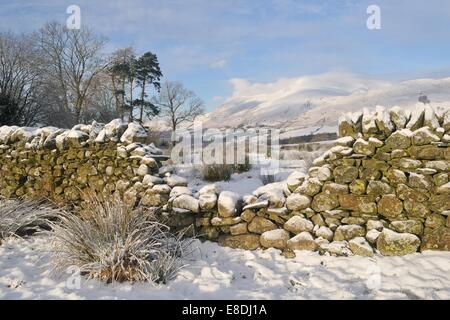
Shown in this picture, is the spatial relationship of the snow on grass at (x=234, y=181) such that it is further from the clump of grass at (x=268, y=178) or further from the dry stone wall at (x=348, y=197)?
the dry stone wall at (x=348, y=197)

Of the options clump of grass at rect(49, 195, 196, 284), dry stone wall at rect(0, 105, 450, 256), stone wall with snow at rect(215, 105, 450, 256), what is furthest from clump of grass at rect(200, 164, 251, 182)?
clump of grass at rect(49, 195, 196, 284)

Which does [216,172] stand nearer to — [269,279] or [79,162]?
[79,162]

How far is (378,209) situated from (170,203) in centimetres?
262

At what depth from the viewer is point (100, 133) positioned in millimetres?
5602

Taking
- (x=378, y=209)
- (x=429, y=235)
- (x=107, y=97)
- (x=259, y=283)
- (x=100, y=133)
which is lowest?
(x=259, y=283)

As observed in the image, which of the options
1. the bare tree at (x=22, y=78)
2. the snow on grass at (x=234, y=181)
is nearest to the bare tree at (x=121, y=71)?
the bare tree at (x=22, y=78)

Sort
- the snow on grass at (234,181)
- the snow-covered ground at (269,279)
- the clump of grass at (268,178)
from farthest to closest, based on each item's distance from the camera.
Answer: the clump of grass at (268,178), the snow on grass at (234,181), the snow-covered ground at (269,279)

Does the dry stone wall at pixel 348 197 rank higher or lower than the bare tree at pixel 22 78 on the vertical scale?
lower

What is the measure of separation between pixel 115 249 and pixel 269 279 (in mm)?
1594

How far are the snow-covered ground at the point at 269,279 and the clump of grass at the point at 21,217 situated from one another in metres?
0.69

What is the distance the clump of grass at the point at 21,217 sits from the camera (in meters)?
4.72
